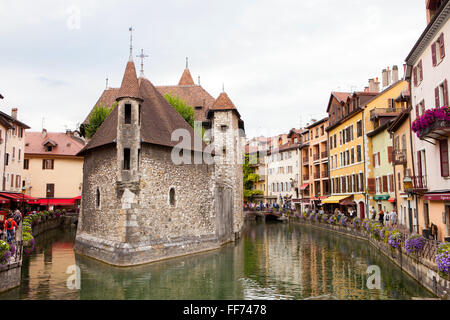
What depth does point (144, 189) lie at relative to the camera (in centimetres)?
1914

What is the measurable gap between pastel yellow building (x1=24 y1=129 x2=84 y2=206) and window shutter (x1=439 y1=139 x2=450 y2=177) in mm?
37735

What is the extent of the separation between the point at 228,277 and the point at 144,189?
626 centimetres

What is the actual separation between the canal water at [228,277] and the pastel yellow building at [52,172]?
68.7 ft

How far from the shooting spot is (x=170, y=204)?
68.4ft

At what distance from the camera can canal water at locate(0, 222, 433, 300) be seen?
13188mm

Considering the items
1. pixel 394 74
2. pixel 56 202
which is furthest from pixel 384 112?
pixel 56 202

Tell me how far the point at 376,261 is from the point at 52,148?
38.4 metres

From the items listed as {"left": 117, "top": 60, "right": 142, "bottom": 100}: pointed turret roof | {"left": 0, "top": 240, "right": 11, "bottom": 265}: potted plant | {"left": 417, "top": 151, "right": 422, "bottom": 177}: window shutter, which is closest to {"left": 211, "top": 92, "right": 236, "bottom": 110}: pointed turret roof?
{"left": 117, "top": 60, "right": 142, "bottom": 100}: pointed turret roof

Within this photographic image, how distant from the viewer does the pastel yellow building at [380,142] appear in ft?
94.3

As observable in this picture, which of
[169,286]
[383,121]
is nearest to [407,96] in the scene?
[383,121]

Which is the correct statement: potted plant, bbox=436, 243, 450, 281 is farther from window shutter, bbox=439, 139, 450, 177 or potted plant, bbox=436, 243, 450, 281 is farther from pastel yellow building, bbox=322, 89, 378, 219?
pastel yellow building, bbox=322, 89, 378, 219

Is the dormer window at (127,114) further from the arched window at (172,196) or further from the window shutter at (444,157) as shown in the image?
the window shutter at (444,157)

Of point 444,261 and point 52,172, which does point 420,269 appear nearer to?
point 444,261
